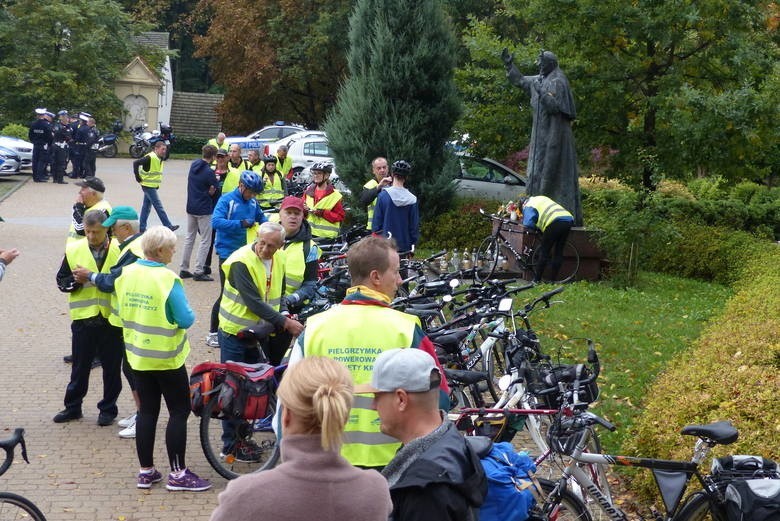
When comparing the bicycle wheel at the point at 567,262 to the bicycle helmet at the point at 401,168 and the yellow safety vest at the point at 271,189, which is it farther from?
the yellow safety vest at the point at 271,189

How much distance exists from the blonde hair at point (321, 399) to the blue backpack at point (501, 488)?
727 mm

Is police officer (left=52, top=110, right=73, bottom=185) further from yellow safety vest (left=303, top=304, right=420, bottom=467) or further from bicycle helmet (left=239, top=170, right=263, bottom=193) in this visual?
yellow safety vest (left=303, top=304, right=420, bottom=467)

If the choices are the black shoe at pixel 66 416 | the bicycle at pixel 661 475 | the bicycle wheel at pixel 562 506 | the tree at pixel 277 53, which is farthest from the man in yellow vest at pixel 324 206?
the tree at pixel 277 53

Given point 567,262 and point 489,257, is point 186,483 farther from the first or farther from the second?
point 567,262

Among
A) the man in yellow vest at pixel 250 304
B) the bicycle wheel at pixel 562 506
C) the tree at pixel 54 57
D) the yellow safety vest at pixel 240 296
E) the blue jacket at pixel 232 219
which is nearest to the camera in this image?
the bicycle wheel at pixel 562 506

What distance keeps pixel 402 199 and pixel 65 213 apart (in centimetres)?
1295

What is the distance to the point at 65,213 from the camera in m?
22.8

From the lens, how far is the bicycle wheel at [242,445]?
7.20 meters

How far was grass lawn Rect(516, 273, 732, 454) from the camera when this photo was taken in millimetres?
9102

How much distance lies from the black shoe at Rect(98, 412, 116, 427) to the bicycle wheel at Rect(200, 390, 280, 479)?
1.17m

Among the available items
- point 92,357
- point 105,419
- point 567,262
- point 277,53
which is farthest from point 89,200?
point 277,53

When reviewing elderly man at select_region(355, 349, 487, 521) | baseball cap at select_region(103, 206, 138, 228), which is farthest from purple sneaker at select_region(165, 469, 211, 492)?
elderly man at select_region(355, 349, 487, 521)

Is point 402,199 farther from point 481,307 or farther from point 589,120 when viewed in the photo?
point 589,120

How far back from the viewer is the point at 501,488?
374 centimetres
